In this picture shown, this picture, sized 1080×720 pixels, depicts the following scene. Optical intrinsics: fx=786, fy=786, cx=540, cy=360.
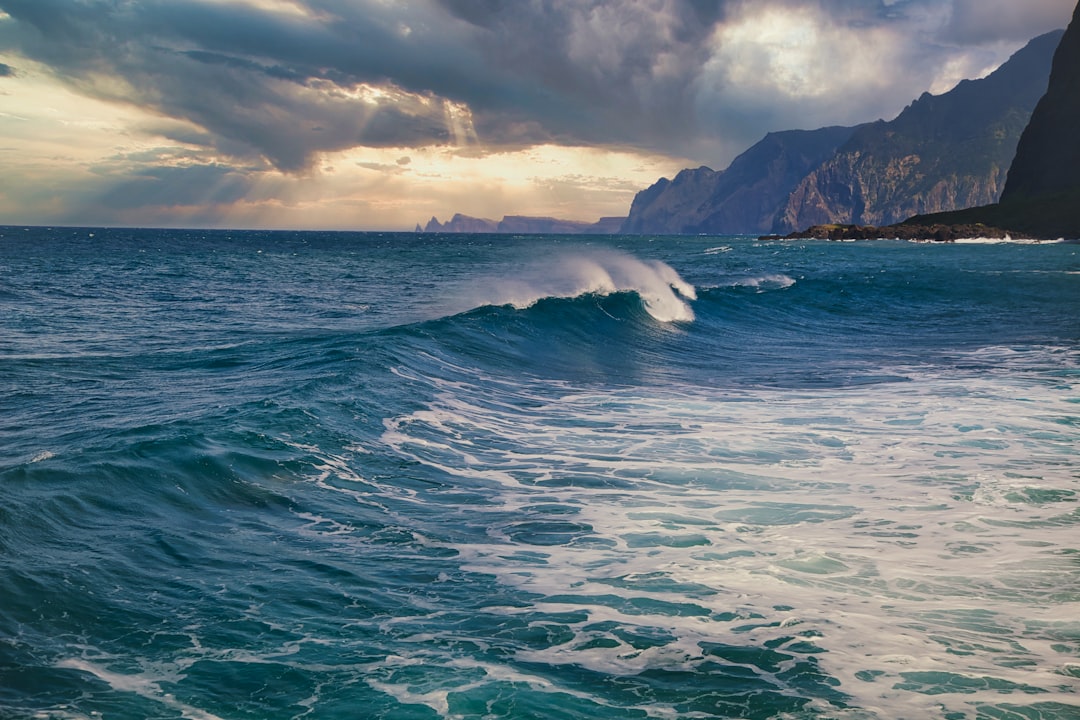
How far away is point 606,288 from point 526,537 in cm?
2770

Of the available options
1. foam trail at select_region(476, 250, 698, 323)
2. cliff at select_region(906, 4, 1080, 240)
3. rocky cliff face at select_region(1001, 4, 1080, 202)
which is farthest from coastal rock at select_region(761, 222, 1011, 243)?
foam trail at select_region(476, 250, 698, 323)

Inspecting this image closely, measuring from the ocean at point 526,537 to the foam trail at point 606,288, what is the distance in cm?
1190

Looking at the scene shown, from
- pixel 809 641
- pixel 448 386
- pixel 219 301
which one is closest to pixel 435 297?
pixel 219 301

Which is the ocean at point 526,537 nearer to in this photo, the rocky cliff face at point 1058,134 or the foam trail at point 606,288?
the foam trail at point 606,288

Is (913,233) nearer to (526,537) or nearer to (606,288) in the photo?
(606,288)

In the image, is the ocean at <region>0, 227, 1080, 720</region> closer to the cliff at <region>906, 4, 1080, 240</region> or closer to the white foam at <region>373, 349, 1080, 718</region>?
the white foam at <region>373, 349, 1080, 718</region>

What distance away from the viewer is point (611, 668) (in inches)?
228

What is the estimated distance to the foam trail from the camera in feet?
108

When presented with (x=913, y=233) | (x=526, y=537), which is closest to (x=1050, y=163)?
(x=913, y=233)

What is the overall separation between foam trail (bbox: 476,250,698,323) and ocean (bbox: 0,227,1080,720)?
39.0 ft

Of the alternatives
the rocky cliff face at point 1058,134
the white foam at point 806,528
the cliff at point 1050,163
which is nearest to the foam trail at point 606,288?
the white foam at point 806,528

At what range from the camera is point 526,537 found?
8.70m

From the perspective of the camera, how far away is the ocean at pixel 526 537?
5.54 metres

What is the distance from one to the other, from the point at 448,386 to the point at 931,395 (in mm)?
10293
